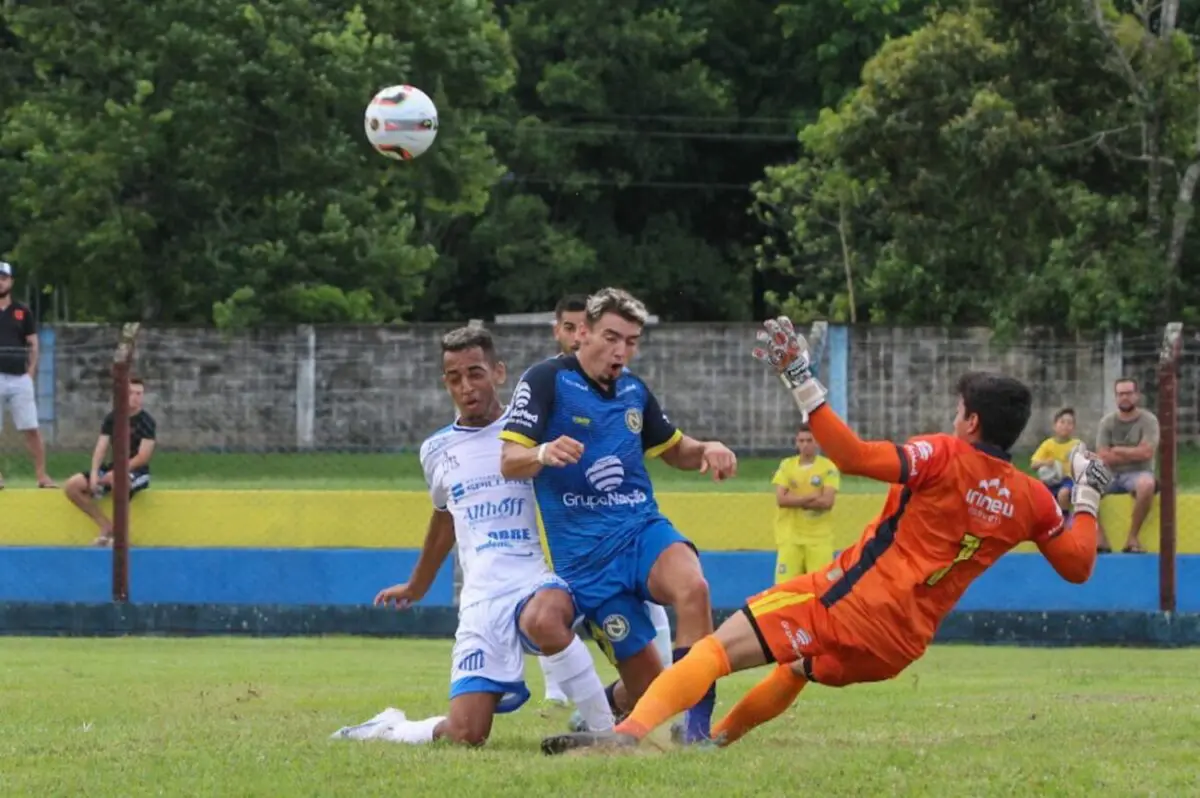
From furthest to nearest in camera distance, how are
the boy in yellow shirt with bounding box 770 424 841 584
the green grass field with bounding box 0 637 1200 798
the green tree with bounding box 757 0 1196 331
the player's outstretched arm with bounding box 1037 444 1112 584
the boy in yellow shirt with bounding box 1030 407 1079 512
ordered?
1. the green tree with bounding box 757 0 1196 331
2. the boy in yellow shirt with bounding box 1030 407 1079 512
3. the boy in yellow shirt with bounding box 770 424 841 584
4. the player's outstretched arm with bounding box 1037 444 1112 584
5. the green grass field with bounding box 0 637 1200 798

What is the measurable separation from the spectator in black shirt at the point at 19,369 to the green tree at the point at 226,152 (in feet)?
39.4

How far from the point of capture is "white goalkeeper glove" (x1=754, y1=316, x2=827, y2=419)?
7.38 m

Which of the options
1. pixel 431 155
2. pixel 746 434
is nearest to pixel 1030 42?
pixel 746 434

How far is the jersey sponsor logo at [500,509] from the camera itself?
867 centimetres

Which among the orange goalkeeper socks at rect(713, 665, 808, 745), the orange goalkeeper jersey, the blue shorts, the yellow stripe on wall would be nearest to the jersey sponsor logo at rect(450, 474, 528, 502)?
the blue shorts

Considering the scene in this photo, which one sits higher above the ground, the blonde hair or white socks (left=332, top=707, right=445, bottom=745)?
the blonde hair

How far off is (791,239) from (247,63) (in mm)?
17132

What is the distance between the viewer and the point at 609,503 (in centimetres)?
838

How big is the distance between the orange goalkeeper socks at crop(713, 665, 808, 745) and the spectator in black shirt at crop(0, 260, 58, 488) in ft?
38.5

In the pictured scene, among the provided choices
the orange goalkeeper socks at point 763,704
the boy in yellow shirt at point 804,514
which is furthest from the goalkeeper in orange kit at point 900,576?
the boy in yellow shirt at point 804,514

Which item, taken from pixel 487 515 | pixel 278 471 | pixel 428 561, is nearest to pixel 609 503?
pixel 487 515

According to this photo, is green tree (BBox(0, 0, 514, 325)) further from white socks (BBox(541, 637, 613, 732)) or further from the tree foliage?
white socks (BBox(541, 637, 613, 732))

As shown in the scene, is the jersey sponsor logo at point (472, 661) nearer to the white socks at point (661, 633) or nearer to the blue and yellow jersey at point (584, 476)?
the blue and yellow jersey at point (584, 476)

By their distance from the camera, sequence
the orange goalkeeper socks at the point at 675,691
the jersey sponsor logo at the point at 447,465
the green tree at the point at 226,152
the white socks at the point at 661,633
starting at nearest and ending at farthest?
the orange goalkeeper socks at the point at 675,691
the jersey sponsor logo at the point at 447,465
the white socks at the point at 661,633
the green tree at the point at 226,152
